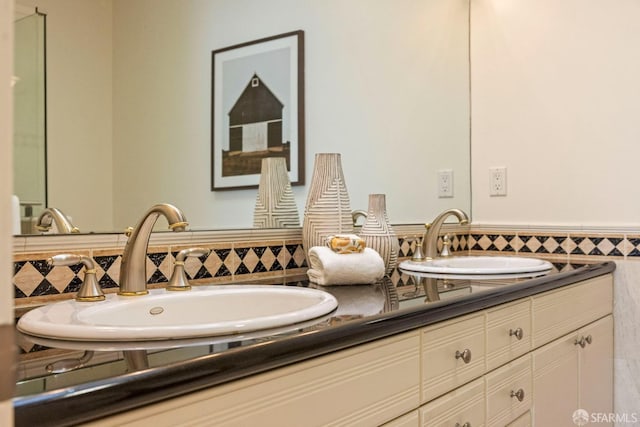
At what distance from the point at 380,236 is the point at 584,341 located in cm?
74


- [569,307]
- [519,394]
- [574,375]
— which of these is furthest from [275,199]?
[574,375]

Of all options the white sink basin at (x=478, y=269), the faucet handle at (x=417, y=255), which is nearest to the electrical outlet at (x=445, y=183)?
the white sink basin at (x=478, y=269)

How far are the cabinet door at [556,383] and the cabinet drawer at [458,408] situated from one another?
32cm

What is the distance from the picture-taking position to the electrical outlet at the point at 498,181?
2.24 metres

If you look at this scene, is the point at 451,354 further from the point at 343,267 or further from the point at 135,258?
the point at 135,258

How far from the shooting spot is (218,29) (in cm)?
145

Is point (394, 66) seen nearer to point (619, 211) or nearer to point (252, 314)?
point (619, 211)

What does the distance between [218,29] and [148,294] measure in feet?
2.37

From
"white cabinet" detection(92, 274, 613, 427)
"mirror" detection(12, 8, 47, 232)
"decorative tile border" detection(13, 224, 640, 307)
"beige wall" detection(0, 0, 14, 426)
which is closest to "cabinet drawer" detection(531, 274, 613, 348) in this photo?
"white cabinet" detection(92, 274, 613, 427)

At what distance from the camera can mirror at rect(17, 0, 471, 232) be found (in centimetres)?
111

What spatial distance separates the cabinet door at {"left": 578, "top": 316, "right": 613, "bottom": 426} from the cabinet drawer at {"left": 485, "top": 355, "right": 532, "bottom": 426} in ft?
1.33

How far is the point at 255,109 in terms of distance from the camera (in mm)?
1558

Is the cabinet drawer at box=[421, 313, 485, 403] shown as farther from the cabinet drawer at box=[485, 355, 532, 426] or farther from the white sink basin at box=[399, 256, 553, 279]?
the white sink basin at box=[399, 256, 553, 279]

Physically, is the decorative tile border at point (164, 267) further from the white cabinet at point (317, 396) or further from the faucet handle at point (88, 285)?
the white cabinet at point (317, 396)
